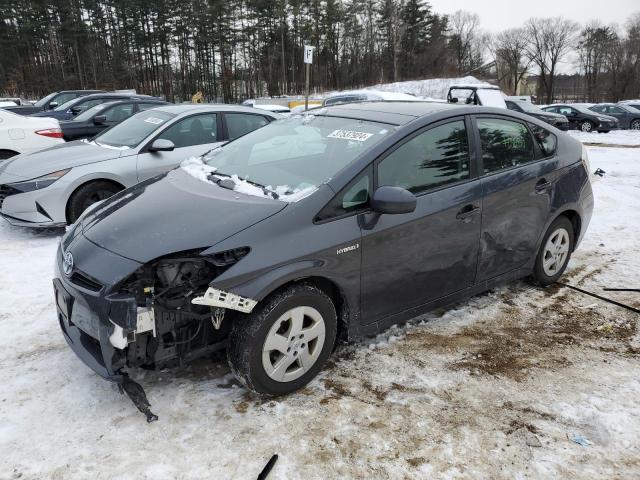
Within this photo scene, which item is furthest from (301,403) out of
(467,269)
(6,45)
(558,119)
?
(6,45)

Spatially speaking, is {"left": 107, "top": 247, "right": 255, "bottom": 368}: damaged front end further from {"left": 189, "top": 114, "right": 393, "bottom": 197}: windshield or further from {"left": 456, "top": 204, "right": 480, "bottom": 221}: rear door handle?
{"left": 456, "top": 204, "right": 480, "bottom": 221}: rear door handle

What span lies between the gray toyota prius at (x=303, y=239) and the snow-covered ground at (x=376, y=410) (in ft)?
0.93

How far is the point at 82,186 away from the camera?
5840mm

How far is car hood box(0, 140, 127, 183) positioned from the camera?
5.77 metres

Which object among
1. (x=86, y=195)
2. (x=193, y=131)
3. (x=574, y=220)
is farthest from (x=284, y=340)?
(x=193, y=131)

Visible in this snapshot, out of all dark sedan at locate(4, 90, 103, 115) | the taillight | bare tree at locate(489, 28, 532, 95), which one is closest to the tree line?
bare tree at locate(489, 28, 532, 95)

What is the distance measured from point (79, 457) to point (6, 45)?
53777 mm

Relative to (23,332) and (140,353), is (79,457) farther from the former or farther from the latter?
(23,332)

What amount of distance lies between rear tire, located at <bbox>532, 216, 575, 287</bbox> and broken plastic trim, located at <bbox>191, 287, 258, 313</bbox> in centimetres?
296

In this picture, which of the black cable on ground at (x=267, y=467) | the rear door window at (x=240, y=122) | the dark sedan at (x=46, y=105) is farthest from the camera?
the dark sedan at (x=46, y=105)

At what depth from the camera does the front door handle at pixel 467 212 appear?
3549 mm

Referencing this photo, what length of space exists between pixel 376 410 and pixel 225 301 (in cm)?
109

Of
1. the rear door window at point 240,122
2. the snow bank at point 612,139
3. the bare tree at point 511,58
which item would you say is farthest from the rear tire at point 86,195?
the bare tree at point 511,58

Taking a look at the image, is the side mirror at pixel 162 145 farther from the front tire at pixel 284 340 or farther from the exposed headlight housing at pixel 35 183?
the front tire at pixel 284 340
